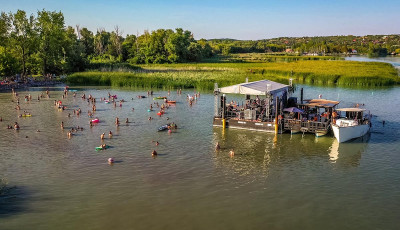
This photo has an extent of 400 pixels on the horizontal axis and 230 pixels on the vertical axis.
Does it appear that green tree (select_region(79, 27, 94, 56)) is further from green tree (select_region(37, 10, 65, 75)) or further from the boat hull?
the boat hull

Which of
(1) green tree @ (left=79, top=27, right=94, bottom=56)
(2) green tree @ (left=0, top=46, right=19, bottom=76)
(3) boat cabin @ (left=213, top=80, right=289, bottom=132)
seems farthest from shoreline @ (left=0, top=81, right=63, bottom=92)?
(1) green tree @ (left=79, top=27, right=94, bottom=56)

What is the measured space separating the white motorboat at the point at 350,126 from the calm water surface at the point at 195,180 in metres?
0.81

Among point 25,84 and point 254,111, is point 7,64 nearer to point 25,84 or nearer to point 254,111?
point 25,84

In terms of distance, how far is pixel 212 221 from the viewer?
18.3 meters

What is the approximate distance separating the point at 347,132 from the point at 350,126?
63cm

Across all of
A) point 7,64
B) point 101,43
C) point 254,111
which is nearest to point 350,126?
point 254,111

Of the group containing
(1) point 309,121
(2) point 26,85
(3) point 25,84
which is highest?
(3) point 25,84

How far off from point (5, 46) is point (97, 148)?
6401cm

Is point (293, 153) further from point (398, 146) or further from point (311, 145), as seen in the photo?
point (398, 146)

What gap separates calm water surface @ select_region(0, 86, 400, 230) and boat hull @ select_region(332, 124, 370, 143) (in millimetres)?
691

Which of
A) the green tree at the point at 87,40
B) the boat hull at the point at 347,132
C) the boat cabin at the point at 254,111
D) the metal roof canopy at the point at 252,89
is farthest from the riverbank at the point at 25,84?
the green tree at the point at 87,40

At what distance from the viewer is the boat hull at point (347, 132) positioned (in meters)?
32.1

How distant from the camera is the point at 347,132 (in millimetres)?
32531

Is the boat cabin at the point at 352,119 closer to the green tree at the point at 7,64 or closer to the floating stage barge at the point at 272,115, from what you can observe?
the floating stage barge at the point at 272,115
